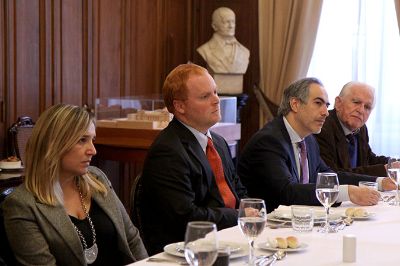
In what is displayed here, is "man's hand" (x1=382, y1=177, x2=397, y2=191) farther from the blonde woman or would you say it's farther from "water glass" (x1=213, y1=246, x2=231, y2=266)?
"water glass" (x1=213, y1=246, x2=231, y2=266)

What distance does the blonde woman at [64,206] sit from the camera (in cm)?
230

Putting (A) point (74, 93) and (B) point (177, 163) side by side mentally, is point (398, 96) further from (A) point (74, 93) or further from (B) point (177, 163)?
(B) point (177, 163)

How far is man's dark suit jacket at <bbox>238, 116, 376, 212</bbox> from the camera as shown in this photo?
3195 mm

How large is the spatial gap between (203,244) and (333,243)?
928 mm

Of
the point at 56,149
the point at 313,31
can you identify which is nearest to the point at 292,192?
the point at 56,149

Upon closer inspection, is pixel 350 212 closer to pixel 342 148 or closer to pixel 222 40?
pixel 342 148

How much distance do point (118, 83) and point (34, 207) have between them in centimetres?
390

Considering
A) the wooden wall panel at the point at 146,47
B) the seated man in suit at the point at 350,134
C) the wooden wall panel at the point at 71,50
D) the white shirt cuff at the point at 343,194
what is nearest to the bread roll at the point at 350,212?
the white shirt cuff at the point at 343,194

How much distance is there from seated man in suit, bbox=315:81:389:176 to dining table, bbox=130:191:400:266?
4.13 feet

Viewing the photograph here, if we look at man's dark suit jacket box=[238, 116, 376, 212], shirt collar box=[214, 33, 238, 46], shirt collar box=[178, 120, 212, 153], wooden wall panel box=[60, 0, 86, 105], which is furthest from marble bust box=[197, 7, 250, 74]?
shirt collar box=[178, 120, 212, 153]

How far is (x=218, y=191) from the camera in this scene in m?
3.05

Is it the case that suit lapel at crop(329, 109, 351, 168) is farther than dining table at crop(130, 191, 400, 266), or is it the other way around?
suit lapel at crop(329, 109, 351, 168)

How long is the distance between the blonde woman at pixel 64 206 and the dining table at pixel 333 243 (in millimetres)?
399

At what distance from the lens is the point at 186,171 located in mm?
2873
